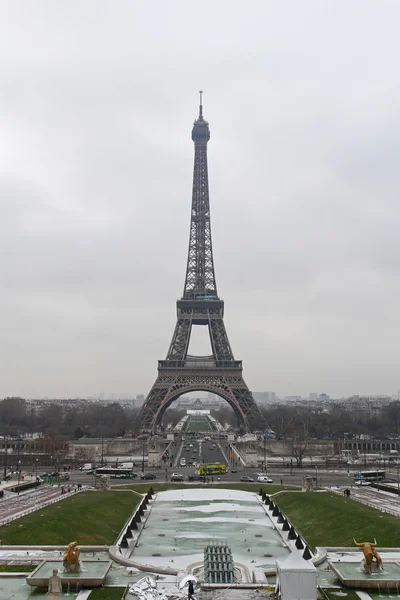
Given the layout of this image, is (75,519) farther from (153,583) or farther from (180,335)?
(180,335)

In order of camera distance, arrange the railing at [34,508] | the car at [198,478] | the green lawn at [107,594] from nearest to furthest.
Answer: the green lawn at [107,594]
the railing at [34,508]
the car at [198,478]

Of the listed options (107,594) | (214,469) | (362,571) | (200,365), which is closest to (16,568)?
(107,594)

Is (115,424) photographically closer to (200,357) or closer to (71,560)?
(200,357)

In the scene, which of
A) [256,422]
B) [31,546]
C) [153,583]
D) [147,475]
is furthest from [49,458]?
[153,583]

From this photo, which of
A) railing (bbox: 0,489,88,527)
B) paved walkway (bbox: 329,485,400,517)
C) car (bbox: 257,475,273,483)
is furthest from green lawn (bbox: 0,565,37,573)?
car (bbox: 257,475,273,483)

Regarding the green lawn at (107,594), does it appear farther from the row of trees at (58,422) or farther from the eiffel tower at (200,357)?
the row of trees at (58,422)

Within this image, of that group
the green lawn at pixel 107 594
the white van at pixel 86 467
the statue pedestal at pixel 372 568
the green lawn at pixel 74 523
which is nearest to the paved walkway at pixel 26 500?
the green lawn at pixel 74 523

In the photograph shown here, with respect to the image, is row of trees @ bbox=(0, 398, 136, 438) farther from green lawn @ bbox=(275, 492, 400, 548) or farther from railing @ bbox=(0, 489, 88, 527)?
green lawn @ bbox=(275, 492, 400, 548)
